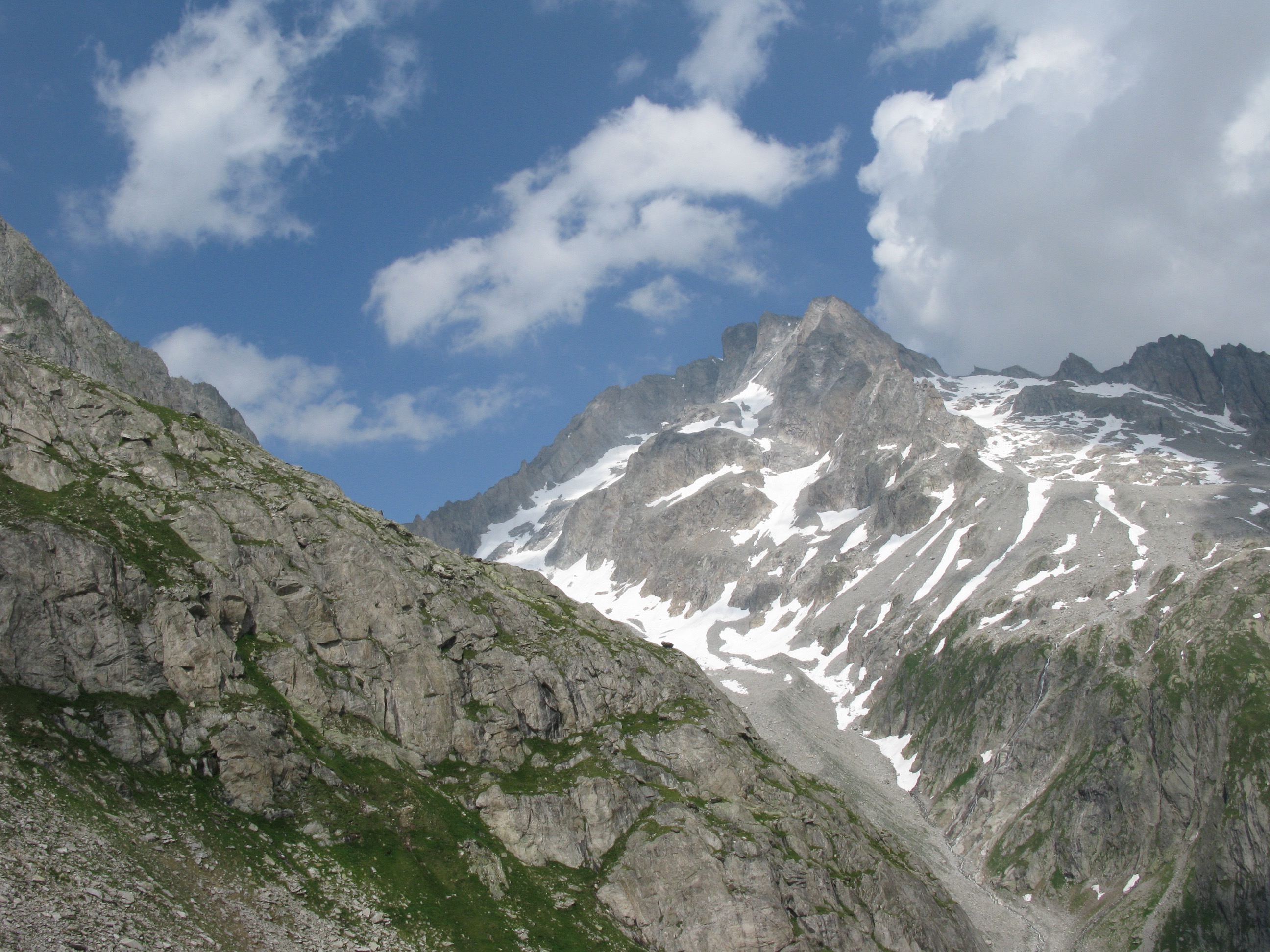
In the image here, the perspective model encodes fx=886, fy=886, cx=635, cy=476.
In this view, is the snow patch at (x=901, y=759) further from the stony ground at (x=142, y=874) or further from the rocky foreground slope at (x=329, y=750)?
the stony ground at (x=142, y=874)

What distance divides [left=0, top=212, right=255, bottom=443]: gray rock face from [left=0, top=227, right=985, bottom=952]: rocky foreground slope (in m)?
45.7

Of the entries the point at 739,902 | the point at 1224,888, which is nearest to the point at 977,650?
the point at 1224,888

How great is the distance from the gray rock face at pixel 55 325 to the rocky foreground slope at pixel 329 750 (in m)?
45.7

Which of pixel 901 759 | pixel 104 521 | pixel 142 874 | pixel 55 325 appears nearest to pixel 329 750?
pixel 142 874

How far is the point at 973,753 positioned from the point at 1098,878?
118 feet

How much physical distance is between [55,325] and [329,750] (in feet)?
329

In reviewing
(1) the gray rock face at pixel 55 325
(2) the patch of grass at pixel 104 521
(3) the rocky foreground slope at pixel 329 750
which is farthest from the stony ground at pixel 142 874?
(1) the gray rock face at pixel 55 325

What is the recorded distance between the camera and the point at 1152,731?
147m

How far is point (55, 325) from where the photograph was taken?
135 meters

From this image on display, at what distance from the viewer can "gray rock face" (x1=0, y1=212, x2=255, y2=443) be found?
126750 mm

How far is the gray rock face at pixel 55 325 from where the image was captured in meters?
127

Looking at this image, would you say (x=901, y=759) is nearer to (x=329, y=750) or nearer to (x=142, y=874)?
(x=329, y=750)

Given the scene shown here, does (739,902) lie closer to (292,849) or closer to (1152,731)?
(292,849)

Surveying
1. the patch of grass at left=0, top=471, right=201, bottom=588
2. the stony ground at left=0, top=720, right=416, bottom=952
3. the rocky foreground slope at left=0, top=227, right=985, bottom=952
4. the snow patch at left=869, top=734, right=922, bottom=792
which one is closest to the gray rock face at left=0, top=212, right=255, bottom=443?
the rocky foreground slope at left=0, top=227, right=985, bottom=952
